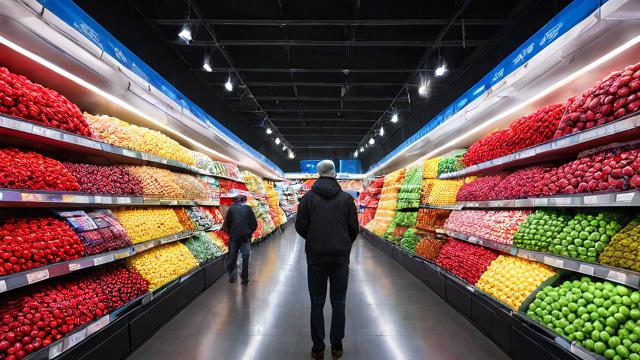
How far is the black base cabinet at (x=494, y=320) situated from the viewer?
2.13 meters

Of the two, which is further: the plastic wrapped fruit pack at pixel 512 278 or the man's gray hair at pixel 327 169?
the man's gray hair at pixel 327 169

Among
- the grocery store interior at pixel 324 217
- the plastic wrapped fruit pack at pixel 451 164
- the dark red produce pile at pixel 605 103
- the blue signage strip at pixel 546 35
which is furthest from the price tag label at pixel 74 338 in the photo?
the plastic wrapped fruit pack at pixel 451 164

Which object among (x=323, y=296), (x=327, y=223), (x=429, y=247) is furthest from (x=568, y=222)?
(x=429, y=247)

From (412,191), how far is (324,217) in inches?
162

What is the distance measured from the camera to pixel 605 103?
2148 mm

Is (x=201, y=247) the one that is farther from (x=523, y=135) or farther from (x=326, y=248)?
(x=523, y=135)

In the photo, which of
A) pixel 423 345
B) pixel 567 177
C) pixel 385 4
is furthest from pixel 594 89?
pixel 385 4

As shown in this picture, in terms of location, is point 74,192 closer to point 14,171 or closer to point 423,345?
point 14,171

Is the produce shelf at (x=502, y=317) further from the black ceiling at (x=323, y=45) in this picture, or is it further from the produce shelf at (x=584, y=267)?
the black ceiling at (x=323, y=45)

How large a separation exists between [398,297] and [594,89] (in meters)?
3.17

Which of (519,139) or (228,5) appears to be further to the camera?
(228,5)

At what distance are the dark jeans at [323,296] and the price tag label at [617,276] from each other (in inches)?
67.8

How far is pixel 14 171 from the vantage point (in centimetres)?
197

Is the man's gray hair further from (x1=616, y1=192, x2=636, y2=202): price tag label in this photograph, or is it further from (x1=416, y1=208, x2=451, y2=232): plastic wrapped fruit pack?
(x1=416, y1=208, x2=451, y2=232): plastic wrapped fruit pack
